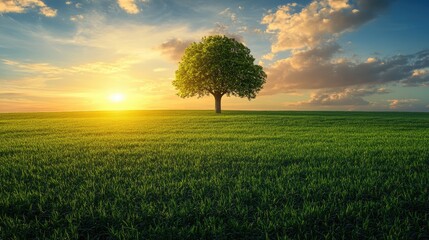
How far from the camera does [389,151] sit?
13062 mm

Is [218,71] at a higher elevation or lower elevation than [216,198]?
higher

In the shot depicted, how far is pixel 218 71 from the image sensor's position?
4800 cm

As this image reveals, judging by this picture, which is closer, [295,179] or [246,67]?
[295,179]

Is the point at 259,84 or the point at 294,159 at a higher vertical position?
the point at 259,84

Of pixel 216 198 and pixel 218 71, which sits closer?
pixel 216 198

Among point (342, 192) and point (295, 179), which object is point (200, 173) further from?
point (342, 192)

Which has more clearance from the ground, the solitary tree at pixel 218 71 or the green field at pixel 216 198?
the solitary tree at pixel 218 71

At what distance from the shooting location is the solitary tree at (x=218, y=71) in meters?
47.2

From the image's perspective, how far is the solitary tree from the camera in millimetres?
47219

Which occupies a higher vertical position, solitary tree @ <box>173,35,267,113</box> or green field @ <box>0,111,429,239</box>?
solitary tree @ <box>173,35,267,113</box>

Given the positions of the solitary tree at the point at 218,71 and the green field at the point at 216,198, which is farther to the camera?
the solitary tree at the point at 218,71

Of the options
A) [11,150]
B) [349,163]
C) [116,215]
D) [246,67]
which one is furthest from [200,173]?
[246,67]

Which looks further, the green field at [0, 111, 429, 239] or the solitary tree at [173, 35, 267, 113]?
the solitary tree at [173, 35, 267, 113]

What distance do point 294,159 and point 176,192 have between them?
19.6ft
